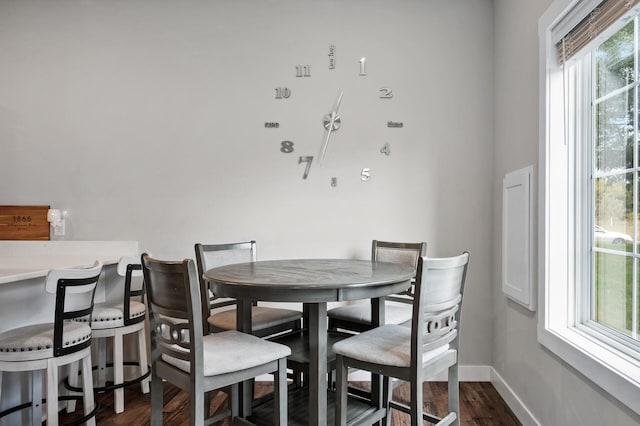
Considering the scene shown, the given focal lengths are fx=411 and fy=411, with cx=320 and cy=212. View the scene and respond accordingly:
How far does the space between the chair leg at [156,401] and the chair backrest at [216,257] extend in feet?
2.31

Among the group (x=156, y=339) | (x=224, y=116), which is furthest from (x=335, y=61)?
(x=156, y=339)

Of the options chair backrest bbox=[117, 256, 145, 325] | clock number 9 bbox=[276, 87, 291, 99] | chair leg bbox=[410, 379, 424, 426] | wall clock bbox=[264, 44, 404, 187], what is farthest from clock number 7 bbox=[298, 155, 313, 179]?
chair leg bbox=[410, 379, 424, 426]

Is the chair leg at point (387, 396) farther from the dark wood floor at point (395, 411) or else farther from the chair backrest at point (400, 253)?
the chair backrest at point (400, 253)

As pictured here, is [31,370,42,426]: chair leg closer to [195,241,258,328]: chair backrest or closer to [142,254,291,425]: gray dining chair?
[142,254,291,425]: gray dining chair

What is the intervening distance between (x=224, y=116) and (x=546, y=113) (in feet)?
7.09

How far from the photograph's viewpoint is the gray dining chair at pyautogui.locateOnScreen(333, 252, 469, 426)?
63.9 inches

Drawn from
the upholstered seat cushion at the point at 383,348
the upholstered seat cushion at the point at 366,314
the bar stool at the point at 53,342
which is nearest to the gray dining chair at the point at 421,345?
the upholstered seat cushion at the point at 383,348

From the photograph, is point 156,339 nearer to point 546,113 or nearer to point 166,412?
point 166,412

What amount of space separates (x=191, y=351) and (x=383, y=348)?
0.80m

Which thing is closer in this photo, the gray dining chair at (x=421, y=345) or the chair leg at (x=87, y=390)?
the gray dining chair at (x=421, y=345)

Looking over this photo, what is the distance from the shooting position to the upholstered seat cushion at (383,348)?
5.58ft

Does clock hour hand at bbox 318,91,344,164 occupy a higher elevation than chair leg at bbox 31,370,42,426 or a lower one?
higher

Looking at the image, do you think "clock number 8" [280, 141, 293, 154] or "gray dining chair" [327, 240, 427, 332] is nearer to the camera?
"gray dining chair" [327, 240, 427, 332]

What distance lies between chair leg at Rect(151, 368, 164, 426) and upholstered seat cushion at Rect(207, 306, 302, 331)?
1.84 feet
